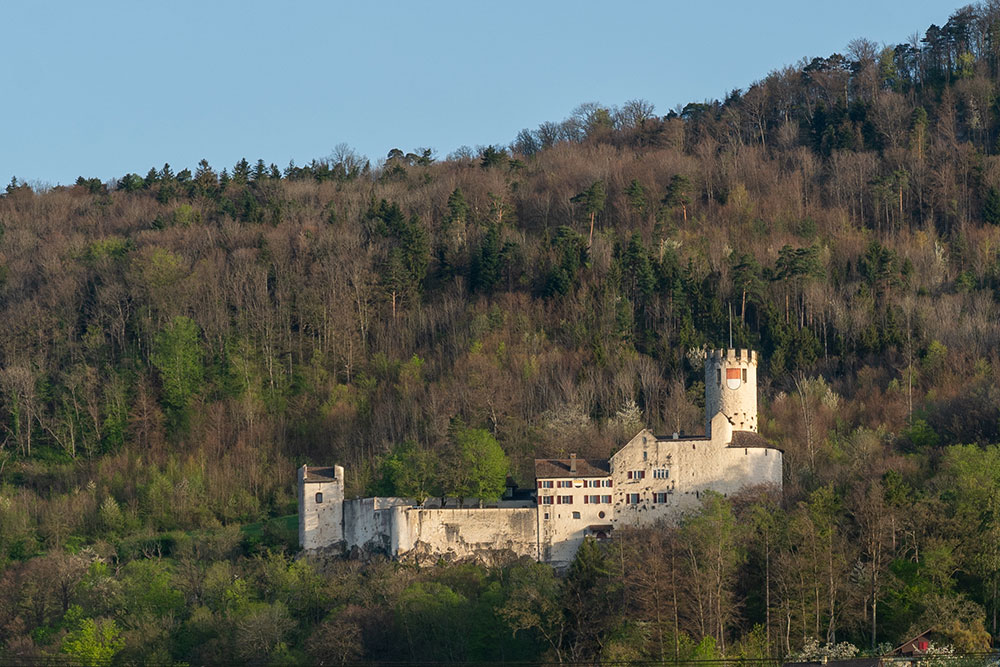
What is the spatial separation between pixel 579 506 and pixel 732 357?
376 inches

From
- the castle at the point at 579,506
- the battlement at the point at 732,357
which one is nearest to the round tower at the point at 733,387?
the battlement at the point at 732,357

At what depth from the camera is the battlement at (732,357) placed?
239 ft

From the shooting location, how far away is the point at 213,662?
213 feet

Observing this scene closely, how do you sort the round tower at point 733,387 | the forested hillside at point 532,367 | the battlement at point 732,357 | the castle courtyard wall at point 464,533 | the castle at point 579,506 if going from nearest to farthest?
the forested hillside at point 532,367 < the castle courtyard wall at point 464,533 < the castle at point 579,506 < the round tower at point 733,387 < the battlement at point 732,357

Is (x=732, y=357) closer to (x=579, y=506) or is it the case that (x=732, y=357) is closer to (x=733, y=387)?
(x=733, y=387)

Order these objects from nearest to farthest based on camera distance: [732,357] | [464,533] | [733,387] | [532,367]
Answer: [464,533] < [733,387] < [732,357] < [532,367]

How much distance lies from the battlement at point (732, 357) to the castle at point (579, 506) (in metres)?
3.89

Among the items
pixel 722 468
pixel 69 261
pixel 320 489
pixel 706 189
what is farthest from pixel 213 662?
pixel 706 189

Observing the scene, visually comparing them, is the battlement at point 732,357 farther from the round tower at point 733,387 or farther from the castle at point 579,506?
the castle at point 579,506

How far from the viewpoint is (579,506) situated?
Answer: 226ft

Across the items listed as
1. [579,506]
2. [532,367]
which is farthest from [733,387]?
[532,367]

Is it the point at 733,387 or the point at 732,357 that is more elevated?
the point at 732,357

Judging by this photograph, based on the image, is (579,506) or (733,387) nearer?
(579,506)

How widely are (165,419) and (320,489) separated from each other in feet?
66.7
